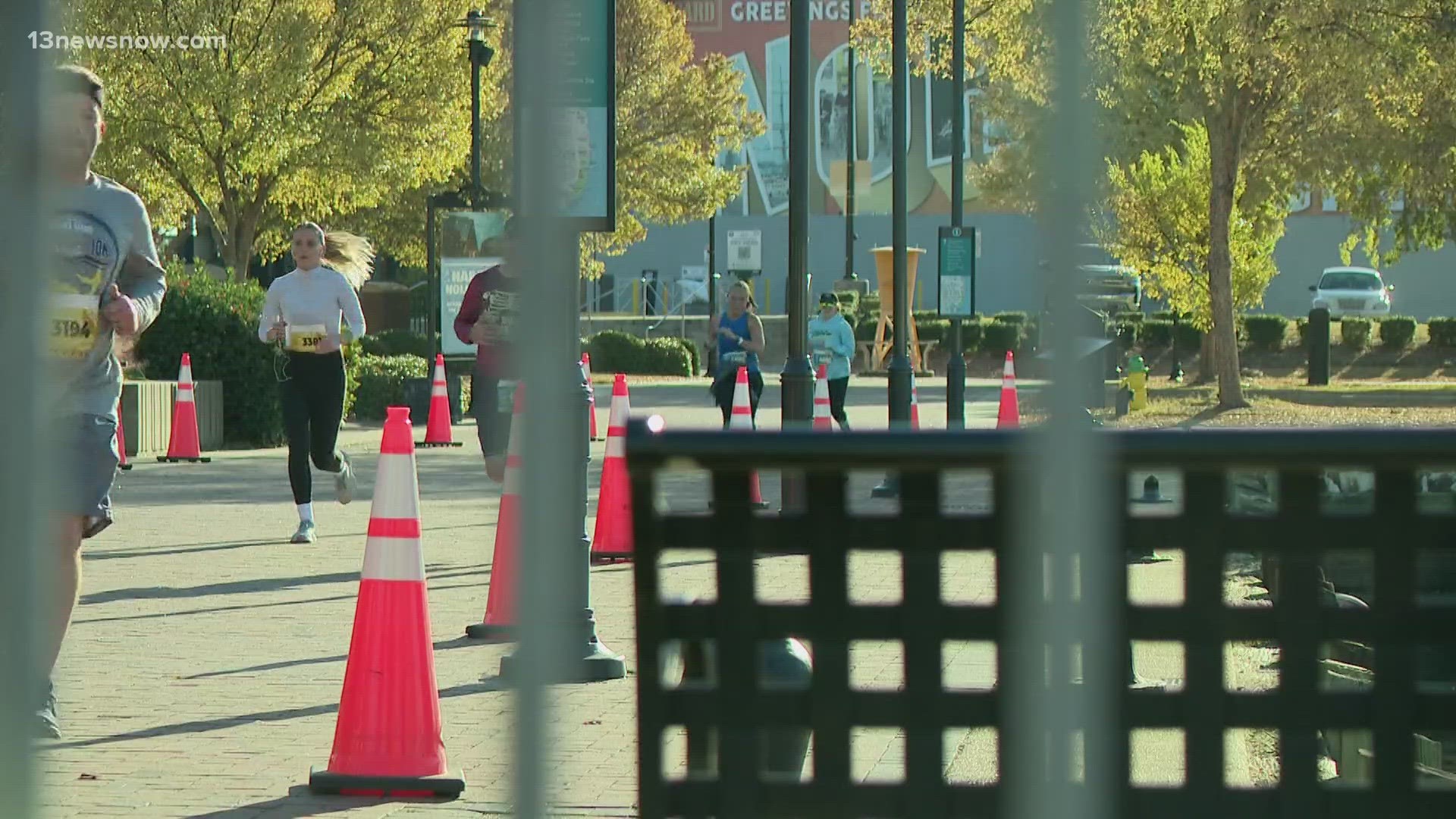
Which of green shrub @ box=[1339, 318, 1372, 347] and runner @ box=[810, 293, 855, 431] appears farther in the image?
green shrub @ box=[1339, 318, 1372, 347]

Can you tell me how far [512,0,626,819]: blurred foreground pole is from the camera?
1873mm

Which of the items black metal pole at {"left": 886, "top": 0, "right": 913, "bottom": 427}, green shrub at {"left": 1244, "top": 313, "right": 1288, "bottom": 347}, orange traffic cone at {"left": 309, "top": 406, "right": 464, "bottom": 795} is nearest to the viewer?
orange traffic cone at {"left": 309, "top": 406, "right": 464, "bottom": 795}

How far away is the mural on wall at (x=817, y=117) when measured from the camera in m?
63.8

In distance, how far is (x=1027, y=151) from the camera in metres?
2.00

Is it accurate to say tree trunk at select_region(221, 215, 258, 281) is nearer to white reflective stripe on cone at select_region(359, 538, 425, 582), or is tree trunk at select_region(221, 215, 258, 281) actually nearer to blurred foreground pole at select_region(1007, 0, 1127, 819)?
white reflective stripe on cone at select_region(359, 538, 425, 582)

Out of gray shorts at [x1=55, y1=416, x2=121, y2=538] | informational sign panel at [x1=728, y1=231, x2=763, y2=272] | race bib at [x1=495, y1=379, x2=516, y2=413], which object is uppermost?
informational sign panel at [x1=728, y1=231, x2=763, y2=272]

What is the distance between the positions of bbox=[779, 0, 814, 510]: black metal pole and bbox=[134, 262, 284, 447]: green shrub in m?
8.29

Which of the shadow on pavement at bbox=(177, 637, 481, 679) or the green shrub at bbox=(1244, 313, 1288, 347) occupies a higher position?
the green shrub at bbox=(1244, 313, 1288, 347)

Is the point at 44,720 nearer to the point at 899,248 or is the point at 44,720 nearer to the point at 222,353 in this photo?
the point at 899,248

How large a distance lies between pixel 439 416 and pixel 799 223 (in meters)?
8.95

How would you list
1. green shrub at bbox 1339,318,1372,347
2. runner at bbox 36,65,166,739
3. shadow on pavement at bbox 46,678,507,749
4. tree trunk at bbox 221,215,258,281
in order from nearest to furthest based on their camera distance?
runner at bbox 36,65,166,739, shadow on pavement at bbox 46,678,507,749, tree trunk at bbox 221,215,258,281, green shrub at bbox 1339,318,1372,347

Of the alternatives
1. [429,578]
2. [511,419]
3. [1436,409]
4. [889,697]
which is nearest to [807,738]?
[889,697]

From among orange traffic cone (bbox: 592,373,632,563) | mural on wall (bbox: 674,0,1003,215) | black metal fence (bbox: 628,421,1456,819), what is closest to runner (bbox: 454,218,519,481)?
black metal fence (bbox: 628,421,1456,819)

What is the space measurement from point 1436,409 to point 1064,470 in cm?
2869
